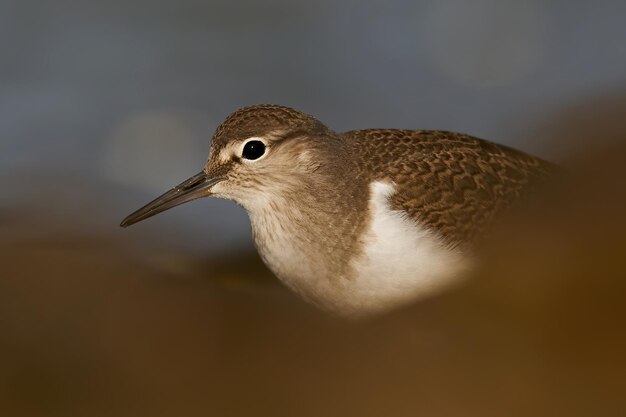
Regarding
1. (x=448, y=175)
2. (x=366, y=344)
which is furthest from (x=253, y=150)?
(x=366, y=344)

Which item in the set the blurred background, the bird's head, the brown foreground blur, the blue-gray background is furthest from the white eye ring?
the blue-gray background

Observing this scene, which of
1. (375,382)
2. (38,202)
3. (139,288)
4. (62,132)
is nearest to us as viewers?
(375,382)

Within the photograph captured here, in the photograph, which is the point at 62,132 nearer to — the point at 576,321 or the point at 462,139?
the point at 462,139

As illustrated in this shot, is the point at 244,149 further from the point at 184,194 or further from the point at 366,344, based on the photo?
the point at 366,344

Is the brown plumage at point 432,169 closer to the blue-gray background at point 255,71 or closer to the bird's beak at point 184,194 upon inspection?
the bird's beak at point 184,194

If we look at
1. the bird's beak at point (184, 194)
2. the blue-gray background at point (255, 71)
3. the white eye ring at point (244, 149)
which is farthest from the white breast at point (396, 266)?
the blue-gray background at point (255, 71)

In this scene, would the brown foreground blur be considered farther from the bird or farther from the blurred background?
the bird

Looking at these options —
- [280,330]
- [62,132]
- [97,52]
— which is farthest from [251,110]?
[97,52]
